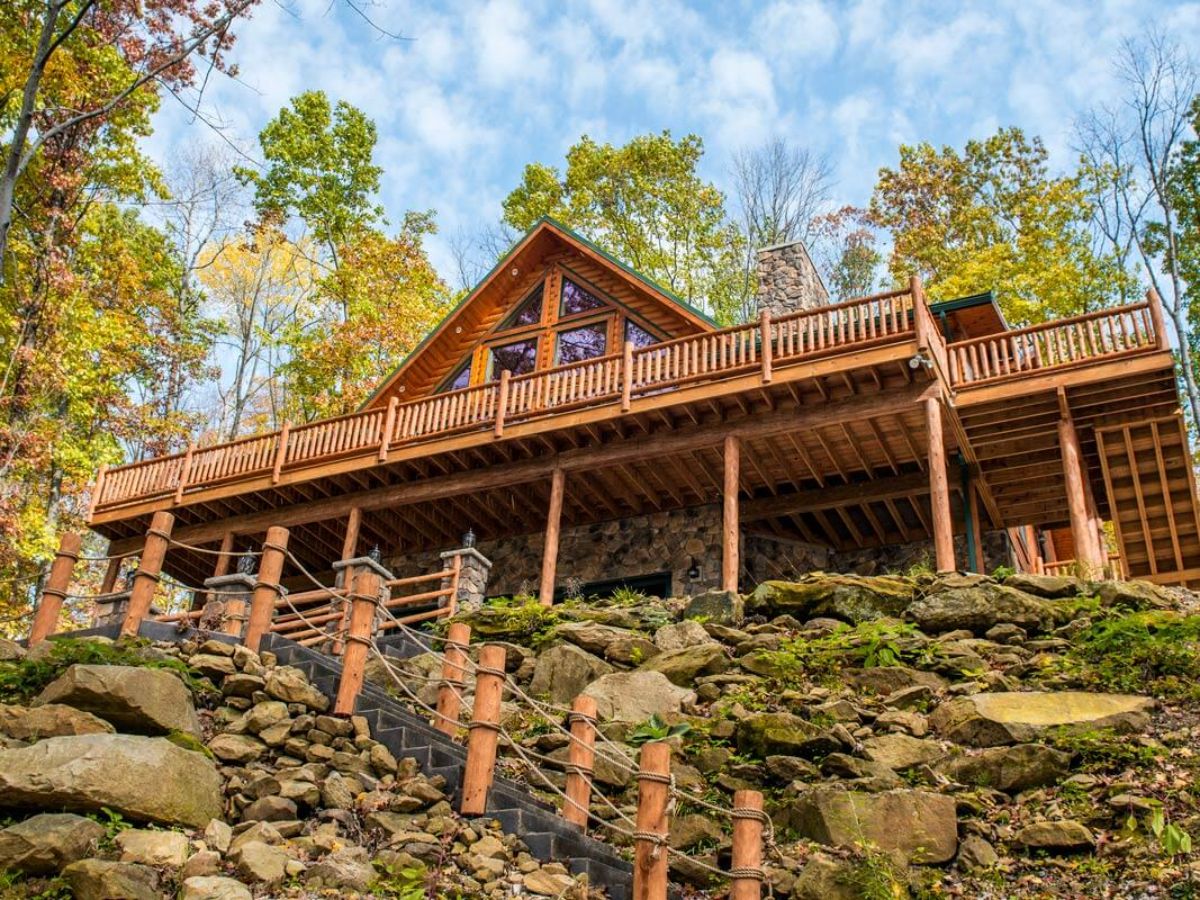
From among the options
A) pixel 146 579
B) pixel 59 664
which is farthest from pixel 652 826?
pixel 146 579

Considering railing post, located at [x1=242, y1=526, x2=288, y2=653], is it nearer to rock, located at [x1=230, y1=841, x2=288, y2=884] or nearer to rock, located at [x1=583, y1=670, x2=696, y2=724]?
rock, located at [x1=583, y1=670, x2=696, y2=724]

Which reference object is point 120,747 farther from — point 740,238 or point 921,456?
point 740,238

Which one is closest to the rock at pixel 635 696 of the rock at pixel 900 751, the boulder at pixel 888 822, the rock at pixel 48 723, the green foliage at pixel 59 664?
the rock at pixel 900 751

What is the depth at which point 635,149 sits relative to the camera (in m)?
32.8

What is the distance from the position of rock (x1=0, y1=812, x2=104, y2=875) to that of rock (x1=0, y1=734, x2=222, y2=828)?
219 mm

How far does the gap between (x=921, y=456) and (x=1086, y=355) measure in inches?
105

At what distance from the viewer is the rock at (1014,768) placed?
769 cm

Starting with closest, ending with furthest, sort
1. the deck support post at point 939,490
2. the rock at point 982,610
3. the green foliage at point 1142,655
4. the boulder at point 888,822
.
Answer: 1. the boulder at point 888,822
2. the green foliage at point 1142,655
3. the rock at point 982,610
4. the deck support post at point 939,490

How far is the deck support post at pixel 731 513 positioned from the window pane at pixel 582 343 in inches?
194

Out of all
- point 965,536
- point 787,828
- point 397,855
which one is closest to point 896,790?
point 787,828

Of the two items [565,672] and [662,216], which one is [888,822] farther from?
[662,216]

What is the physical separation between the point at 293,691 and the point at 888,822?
454 cm

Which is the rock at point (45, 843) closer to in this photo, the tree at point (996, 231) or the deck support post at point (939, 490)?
the deck support post at point (939, 490)

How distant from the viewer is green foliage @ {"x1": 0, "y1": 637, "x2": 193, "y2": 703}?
26.7 ft
